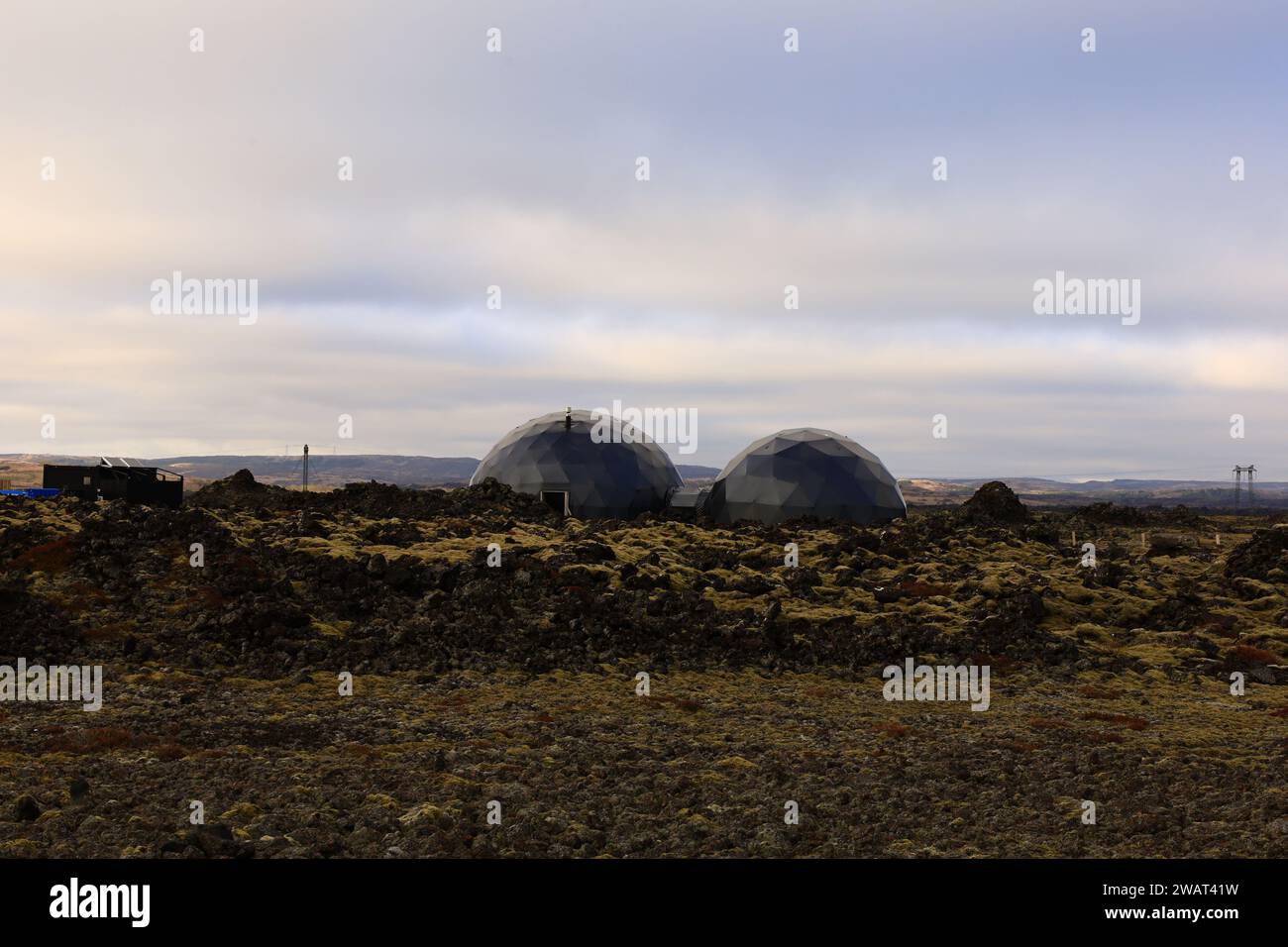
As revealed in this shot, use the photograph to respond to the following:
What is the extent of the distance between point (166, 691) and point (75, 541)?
913cm

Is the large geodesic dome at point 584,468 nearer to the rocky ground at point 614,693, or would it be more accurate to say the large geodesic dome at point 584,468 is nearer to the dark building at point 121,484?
the rocky ground at point 614,693

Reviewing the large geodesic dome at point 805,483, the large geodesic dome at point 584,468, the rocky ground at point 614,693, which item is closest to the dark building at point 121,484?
the rocky ground at point 614,693

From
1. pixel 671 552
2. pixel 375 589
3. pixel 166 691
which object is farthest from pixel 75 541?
pixel 671 552

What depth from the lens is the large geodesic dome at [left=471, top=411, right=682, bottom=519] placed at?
4231 centimetres

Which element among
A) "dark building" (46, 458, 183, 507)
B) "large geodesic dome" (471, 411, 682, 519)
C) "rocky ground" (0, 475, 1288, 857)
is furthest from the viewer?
"large geodesic dome" (471, 411, 682, 519)

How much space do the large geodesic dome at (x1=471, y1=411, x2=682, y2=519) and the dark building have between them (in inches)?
513

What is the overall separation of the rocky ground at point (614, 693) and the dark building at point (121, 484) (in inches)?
267

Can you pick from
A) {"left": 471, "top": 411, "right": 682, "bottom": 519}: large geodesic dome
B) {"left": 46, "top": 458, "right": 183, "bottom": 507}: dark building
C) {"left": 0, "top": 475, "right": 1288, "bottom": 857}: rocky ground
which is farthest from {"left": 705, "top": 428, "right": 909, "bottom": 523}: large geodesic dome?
{"left": 46, "top": 458, "right": 183, "bottom": 507}: dark building

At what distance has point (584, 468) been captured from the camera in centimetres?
4306

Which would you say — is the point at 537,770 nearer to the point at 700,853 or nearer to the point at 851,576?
the point at 700,853

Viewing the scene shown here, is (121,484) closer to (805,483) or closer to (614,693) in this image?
(805,483)

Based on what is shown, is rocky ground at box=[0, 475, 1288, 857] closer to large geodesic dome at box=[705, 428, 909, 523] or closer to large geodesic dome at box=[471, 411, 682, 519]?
large geodesic dome at box=[705, 428, 909, 523]

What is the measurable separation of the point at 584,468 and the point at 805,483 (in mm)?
9392

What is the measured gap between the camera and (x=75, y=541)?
960 inches
